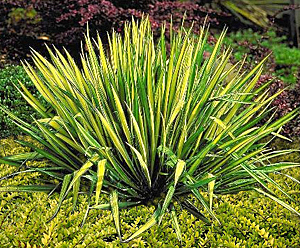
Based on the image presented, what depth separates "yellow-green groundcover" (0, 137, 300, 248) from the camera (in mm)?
2693

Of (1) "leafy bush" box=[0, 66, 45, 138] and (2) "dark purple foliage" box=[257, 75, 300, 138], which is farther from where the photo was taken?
(1) "leafy bush" box=[0, 66, 45, 138]

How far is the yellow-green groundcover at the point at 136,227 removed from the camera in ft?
8.84

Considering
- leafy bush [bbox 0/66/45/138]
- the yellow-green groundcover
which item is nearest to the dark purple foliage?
the yellow-green groundcover

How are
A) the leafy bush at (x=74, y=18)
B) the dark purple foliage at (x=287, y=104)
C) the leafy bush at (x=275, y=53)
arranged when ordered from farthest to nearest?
1. the leafy bush at (x=275, y=53)
2. the leafy bush at (x=74, y=18)
3. the dark purple foliage at (x=287, y=104)

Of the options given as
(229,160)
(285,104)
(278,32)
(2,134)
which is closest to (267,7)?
(278,32)

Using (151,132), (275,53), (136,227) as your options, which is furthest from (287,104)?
(275,53)

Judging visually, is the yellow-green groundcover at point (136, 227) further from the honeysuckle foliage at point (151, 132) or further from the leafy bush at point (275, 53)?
the leafy bush at point (275, 53)

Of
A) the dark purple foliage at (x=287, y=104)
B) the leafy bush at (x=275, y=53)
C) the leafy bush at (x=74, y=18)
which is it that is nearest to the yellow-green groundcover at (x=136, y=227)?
the dark purple foliage at (x=287, y=104)

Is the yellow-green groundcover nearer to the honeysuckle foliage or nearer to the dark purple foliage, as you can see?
the honeysuckle foliage

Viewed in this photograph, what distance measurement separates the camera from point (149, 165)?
10.4 ft

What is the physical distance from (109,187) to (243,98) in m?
1.10

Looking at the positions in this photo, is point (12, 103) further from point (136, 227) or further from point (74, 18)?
point (136, 227)

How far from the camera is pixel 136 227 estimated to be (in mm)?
2840

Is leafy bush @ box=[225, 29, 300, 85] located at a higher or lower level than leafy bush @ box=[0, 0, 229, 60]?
lower
